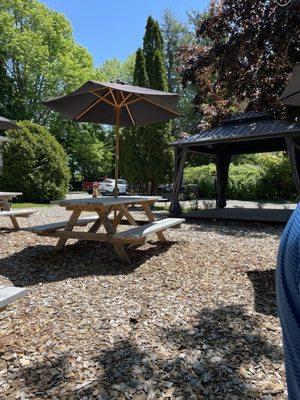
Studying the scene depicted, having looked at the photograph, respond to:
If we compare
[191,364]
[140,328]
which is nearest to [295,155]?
[140,328]

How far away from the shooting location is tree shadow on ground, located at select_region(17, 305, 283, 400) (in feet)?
8.09

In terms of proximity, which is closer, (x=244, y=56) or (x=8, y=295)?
(x=8, y=295)

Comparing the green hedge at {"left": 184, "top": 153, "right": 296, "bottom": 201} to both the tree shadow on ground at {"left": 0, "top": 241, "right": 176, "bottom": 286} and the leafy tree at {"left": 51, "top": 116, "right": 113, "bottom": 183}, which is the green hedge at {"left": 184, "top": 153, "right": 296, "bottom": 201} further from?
the tree shadow on ground at {"left": 0, "top": 241, "right": 176, "bottom": 286}

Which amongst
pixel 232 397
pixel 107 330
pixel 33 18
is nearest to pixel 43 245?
pixel 107 330

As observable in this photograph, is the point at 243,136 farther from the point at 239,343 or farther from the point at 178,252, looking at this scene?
the point at 239,343

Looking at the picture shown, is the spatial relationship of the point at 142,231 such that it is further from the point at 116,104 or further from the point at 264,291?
the point at 116,104

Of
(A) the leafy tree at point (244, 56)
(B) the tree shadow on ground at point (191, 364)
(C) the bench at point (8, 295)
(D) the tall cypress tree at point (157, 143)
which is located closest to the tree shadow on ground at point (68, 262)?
(C) the bench at point (8, 295)

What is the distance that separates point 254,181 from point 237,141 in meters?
13.1

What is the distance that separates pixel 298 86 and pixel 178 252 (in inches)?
118

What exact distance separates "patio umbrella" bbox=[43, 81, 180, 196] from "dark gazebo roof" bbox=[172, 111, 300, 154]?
3955 millimetres

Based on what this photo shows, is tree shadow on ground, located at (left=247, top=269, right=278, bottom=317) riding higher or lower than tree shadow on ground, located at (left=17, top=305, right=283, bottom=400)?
lower

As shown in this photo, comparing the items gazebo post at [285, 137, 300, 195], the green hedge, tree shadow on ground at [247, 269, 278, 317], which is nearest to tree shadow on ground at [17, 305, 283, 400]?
tree shadow on ground at [247, 269, 278, 317]

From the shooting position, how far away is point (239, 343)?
10.3 feet

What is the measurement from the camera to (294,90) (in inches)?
187
